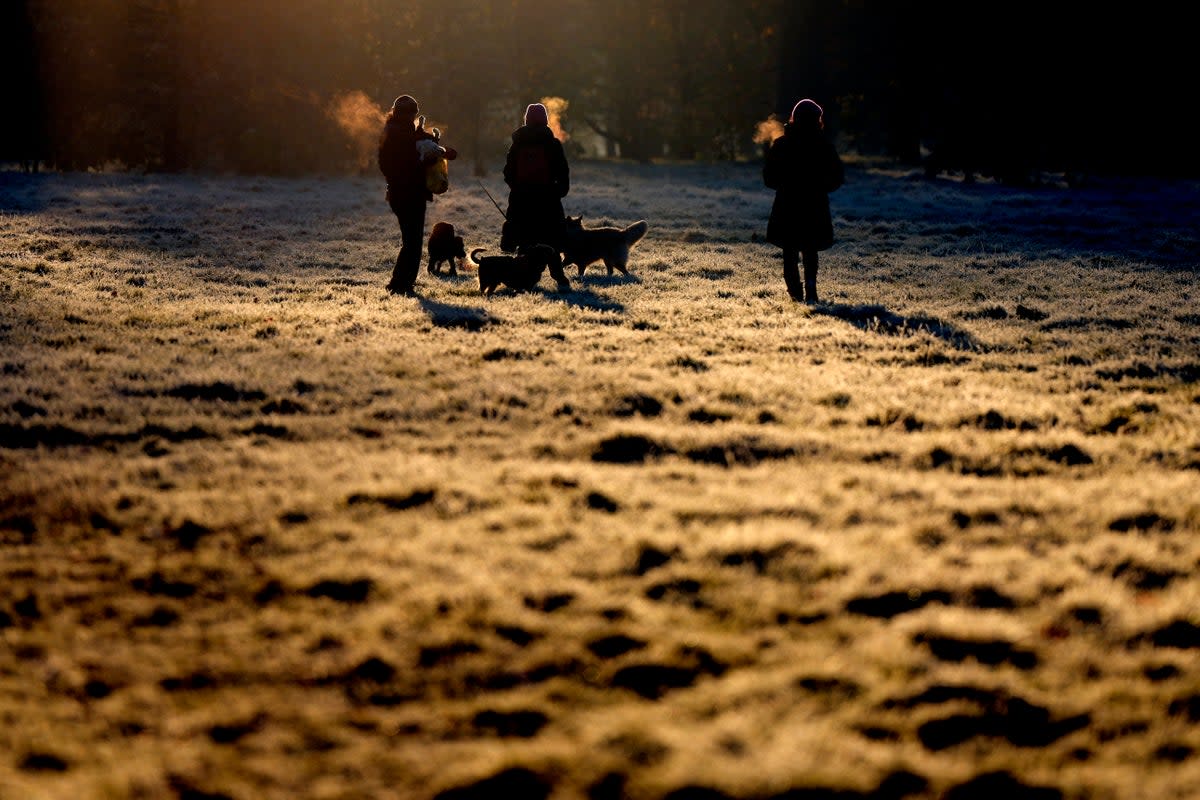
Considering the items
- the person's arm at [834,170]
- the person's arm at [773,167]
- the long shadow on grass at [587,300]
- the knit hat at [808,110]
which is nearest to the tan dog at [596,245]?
the long shadow on grass at [587,300]

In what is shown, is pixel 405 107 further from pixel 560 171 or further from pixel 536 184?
pixel 560 171

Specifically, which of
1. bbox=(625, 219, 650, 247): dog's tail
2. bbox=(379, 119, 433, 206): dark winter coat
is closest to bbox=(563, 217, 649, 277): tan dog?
bbox=(625, 219, 650, 247): dog's tail

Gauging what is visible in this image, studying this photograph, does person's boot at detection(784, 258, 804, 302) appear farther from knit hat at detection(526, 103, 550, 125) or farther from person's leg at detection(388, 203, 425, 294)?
person's leg at detection(388, 203, 425, 294)

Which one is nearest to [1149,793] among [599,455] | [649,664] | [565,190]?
[649,664]

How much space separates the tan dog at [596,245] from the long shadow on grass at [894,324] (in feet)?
12.4

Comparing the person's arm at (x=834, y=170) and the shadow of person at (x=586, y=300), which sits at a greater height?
the person's arm at (x=834, y=170)

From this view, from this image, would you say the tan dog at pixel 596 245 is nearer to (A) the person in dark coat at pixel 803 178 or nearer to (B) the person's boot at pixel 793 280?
(B) the person's boot at pixel 793 280

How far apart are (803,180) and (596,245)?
3.65 m

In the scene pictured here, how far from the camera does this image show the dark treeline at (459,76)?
1433 inches

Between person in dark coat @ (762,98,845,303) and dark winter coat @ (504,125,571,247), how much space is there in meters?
2.69

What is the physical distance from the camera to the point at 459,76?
131 feet

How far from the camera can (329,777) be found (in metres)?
3.12

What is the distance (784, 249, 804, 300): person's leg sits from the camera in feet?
42.5

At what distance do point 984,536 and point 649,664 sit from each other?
205 cm
